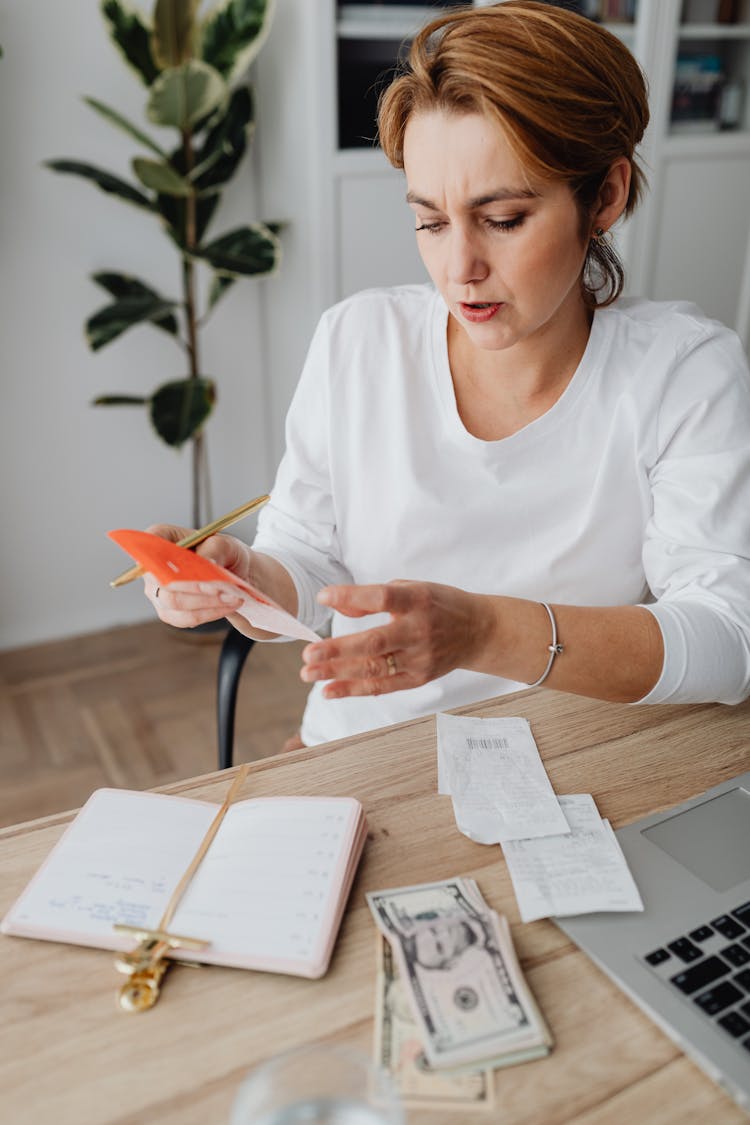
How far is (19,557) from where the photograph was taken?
300cm

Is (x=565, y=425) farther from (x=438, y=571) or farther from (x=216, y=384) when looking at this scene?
(x=216, y=384)

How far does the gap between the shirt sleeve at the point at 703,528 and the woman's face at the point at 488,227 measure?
0.23 m

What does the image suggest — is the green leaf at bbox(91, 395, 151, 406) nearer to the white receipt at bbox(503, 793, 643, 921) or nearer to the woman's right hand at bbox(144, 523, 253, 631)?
the woman's right hand at bbox(144, 523, 253, 631)

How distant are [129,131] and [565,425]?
1.68 metres

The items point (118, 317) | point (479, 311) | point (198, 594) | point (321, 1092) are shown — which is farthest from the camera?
point (118, 317)

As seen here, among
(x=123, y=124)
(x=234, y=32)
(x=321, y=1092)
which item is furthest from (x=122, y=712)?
(x=321, y=1092)

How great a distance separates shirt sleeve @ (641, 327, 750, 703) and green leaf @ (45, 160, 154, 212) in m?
1.72

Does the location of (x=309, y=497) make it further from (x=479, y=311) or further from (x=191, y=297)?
(x=191, y=297)

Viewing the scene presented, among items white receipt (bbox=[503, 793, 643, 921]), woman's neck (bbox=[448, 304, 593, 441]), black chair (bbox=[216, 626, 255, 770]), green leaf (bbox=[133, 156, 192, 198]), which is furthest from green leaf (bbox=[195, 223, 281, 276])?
white receipt (bbox=[503, 793, 643, 921])

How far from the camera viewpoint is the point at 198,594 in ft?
3.50

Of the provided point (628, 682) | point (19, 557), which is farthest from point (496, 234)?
point (19, 557)

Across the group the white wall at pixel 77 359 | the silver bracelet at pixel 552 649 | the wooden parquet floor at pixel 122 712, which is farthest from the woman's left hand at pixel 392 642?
the white wall at pixel 77 359

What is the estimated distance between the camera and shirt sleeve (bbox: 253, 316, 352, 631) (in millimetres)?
1426

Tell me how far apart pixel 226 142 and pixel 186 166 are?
127 millimetres
